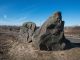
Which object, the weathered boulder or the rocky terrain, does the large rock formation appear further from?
the weathered boulder

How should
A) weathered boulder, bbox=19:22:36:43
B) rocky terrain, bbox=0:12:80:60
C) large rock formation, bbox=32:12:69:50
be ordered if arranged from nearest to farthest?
rocky terrain, bbox=0:12:80:60 < large rock formation, bbox=32:12:69:50 < weathered boulder, bbox=19:22:36:43

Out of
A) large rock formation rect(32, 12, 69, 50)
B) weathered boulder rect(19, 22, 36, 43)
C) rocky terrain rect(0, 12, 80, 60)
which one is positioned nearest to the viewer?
rocky terrain rect(0, 12, 80, 60)

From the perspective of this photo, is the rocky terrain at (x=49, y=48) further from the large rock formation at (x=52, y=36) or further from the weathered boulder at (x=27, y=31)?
the weathered boulder at (x=27, y=31)

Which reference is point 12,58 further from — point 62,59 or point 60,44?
point 60,44

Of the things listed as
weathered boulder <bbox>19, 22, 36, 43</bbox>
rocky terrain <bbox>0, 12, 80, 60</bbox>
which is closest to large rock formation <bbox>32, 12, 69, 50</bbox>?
rocky terrain <bbox>0, 12, 80, 60</bbox>

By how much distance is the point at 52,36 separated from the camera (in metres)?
15.1

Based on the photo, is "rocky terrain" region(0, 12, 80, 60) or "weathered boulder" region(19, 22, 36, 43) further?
"weathered boulder" region(19, 22, 36, 43)

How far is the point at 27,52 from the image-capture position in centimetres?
1388

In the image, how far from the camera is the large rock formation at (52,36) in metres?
14.9

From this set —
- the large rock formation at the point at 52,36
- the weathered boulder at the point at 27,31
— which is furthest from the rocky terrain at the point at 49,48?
the weathered boulder at the point at 27,31

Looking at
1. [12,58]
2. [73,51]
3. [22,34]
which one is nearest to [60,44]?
[73,51]

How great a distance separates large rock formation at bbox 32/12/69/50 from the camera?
1487cm

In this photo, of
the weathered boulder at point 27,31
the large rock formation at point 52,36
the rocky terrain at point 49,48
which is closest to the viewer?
the rocky terrain at point 49,48

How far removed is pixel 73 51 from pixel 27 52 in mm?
4094
